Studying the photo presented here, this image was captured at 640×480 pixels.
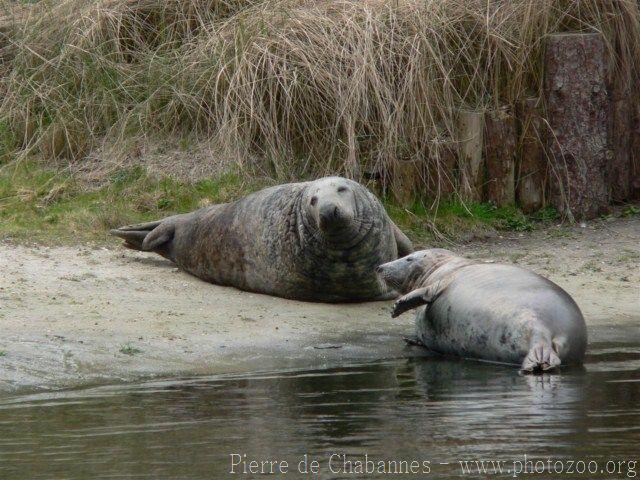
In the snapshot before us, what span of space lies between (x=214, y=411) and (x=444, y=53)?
552cm

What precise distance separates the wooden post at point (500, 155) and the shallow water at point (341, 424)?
3887mm

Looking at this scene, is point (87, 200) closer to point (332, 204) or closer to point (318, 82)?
point (318, 82)

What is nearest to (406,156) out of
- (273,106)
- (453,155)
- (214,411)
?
(453,155)

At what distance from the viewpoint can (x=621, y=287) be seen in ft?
26.0

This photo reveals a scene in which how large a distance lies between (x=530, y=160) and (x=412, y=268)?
9.60ft

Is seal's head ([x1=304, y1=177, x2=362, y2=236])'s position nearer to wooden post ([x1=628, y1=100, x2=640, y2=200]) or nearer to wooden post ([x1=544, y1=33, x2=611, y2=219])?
wooden post ([x1=544, y1=33, x2=611, y2=219])

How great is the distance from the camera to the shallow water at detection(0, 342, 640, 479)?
3762mm

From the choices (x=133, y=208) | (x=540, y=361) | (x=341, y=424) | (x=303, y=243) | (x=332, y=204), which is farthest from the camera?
(x=133, y=208)

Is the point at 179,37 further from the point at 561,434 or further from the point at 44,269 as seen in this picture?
the point at 561,434

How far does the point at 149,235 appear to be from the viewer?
8.70 m

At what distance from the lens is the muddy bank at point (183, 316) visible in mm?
5914

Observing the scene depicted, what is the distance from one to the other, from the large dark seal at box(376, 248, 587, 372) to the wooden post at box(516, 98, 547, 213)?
9.40ft

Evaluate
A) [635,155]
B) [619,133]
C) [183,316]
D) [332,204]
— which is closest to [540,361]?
[332,204]

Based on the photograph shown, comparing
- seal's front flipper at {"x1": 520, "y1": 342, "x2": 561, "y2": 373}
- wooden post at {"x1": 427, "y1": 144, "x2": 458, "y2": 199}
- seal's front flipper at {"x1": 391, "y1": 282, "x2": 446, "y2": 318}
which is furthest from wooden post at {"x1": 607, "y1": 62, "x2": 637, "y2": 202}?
seal's front flipper at {"x1": 520, "y1": 342, "x2": 561, "y2": 373}
